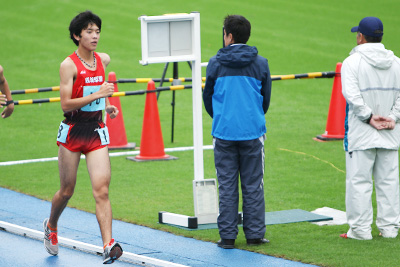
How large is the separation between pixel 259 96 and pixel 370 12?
17.4m

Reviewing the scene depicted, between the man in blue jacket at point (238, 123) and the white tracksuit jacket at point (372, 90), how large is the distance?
0.83 m

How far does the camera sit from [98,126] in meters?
7.14

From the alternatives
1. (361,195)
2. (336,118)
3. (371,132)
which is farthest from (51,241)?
(336,118)

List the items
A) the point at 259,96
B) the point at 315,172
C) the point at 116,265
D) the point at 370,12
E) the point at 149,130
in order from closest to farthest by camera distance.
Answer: the point at 116,265
the point at 259,96
the point at 315,172
the point at 149,130
the point at 370,12

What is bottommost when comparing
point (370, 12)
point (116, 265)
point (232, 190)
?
point (116, 265)

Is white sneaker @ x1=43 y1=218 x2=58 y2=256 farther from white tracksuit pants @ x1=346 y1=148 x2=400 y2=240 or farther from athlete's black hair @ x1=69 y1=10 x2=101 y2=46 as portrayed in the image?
white tracksuit pants @ x1=346 y1=148 x2=400 y2=240

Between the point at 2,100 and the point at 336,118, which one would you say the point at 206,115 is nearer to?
the point at 336,118

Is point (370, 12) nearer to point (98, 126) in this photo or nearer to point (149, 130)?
point (149, 130)

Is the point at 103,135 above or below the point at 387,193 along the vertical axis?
above

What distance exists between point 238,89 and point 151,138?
4.41 metres

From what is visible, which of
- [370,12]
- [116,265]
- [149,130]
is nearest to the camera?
[116,265]

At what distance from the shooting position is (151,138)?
38.9 ft

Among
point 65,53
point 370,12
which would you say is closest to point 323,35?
point 370,12

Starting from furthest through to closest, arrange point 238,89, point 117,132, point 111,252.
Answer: point 117,132, point 238,89, point 111,252
